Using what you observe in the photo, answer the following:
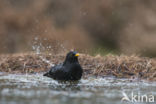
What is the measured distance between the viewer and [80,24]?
17953mm

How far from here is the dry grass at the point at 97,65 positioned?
10.3 meters

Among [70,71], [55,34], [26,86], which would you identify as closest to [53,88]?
[26,86]

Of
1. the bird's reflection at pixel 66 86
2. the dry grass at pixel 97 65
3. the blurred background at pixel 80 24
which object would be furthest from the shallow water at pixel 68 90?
the blurred background at pixel 80 24

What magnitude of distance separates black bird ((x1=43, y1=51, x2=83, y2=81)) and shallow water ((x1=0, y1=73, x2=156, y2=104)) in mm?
219

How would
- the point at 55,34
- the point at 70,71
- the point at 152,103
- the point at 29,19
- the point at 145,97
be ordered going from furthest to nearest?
the point at 29,19 < the point at 55,34 < the point at 70,71 < the point at 145,97 < the point at 152,103

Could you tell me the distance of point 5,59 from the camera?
11641mm

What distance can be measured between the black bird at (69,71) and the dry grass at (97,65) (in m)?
0.83

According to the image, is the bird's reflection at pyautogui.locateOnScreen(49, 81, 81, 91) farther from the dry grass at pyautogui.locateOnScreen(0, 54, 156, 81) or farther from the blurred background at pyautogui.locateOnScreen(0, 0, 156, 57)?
the blurred background at pyautogui.locateOnScreen(0, 0, 156, 57)

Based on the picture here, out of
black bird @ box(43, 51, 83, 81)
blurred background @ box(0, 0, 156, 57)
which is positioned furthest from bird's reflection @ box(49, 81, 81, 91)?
blurred background @ box(0, 0, 156, 57)

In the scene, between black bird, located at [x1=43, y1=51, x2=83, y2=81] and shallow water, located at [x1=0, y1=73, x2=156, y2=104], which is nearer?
shallow water, located at [x1=0, y1=73, x2=156, y2=104]

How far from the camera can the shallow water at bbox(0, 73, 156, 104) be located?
6879mm

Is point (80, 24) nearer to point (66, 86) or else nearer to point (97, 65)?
point (97, 65)

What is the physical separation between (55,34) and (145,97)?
9849 mm

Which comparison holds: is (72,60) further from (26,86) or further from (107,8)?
(107,8)
